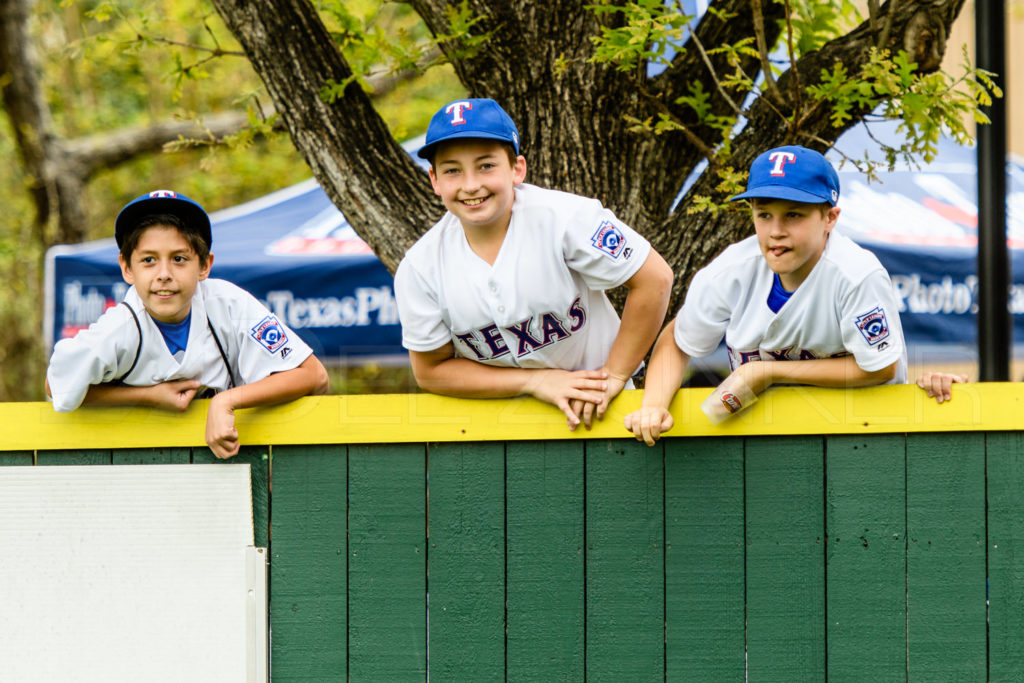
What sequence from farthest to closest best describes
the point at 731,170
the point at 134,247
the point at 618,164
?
the point at 618,164 < the point at 731,170 < the point at 134,247

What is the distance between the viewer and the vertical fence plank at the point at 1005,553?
8.97 feet

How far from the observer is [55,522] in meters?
2.72

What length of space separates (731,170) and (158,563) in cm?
206

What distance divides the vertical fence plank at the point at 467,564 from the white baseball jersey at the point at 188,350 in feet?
1.85

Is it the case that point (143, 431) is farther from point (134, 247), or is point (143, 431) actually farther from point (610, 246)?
point (610, 246)

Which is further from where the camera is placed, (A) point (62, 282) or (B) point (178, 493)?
(A) point (62, 282)

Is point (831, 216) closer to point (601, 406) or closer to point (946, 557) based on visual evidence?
point (601, 406)

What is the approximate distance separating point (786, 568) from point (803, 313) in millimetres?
683

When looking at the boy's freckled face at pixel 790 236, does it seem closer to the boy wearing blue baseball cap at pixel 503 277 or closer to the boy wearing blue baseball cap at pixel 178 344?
the boy wearing blue baseball cap at pixel 503 277

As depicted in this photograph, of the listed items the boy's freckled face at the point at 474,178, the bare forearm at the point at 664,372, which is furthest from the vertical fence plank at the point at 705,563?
the boy's freckled face at the point at 474,178

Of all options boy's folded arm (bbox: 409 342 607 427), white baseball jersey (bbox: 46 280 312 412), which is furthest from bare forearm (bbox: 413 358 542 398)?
white baseball jersey (bbox: 46 280 312 412)

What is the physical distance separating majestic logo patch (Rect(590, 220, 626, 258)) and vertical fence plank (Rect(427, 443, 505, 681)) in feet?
2.01

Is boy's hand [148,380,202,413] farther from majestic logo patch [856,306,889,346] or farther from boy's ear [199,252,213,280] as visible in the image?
majestic logo patch [856,306,889,346]

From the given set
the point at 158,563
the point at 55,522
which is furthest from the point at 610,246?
the point at 55,522
